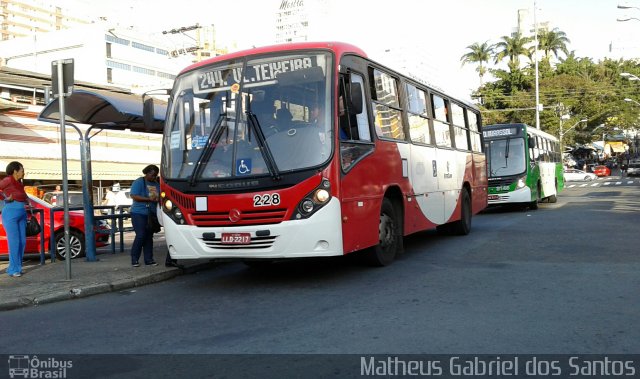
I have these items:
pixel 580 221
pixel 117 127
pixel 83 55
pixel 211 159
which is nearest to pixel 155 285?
pixel 211 159

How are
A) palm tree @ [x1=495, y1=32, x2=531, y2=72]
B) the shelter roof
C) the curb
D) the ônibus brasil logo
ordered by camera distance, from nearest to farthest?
1. the ônibus brasil logo
2. the curb
3. the shelter roof
4. palm tree @ [x1=495, y1=32, x2=531, y2=72]

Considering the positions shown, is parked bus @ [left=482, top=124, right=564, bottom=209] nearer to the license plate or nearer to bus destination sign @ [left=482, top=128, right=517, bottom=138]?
bus destination sign @ [left=482, top=128, right=517, bottom=138]

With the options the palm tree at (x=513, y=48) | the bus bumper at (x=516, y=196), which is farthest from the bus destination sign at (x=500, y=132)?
the palm tree at (x=513, y=48)

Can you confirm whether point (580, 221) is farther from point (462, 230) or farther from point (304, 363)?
point (304, 363)

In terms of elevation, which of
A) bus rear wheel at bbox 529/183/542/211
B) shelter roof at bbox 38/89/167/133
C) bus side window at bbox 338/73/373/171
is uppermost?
shelter roof at bbox 38/89/167/133

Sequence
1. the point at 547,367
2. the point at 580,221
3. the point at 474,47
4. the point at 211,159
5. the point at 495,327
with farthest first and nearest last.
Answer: the point at 474,47 → the point at 580,221 → the point at 211,159 → the point at 495,327 → the point at 547,367

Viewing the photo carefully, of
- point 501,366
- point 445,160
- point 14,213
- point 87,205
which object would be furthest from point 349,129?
point 87,205

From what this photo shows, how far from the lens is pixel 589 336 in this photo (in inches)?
184

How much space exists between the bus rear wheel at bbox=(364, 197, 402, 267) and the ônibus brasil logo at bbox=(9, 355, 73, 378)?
462 centimetres

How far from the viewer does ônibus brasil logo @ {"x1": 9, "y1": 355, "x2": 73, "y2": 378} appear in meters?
4.25

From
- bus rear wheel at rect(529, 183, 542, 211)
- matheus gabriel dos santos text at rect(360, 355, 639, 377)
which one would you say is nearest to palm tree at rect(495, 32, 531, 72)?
bus rear wheel at rect(529, 183, 542, 211)

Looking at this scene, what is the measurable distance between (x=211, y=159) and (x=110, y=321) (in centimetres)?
228

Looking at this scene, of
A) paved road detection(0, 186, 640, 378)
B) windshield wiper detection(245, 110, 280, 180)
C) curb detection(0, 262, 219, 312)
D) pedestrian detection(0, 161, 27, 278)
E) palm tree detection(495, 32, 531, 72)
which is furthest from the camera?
palm tree detection(495, 32, 531, 72)

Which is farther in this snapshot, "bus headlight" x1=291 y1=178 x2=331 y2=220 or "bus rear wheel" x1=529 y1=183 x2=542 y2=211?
"bus rear wheel" x1=529 y1=183 x2=542 y2=211
